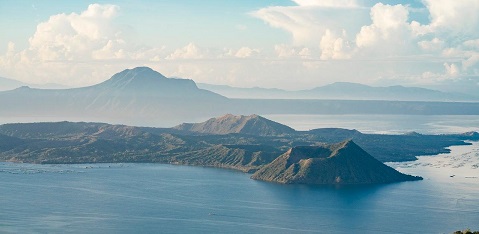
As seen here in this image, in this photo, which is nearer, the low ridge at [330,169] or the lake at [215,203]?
the lake at [215,203]

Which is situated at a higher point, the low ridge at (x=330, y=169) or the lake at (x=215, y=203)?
the low ridge at (x=330, y=169)

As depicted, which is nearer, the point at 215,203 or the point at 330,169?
the point at 215,203

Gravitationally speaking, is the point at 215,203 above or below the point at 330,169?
below

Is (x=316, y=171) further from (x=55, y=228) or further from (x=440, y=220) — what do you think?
(x=55, y=228)

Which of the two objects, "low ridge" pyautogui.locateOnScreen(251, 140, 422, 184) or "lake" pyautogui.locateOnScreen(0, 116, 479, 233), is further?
Result: "low ridge" pyautogui.locateOnScreen(251, 140, 422, 184)

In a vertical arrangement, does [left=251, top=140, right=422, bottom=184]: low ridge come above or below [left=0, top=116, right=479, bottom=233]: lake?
above
